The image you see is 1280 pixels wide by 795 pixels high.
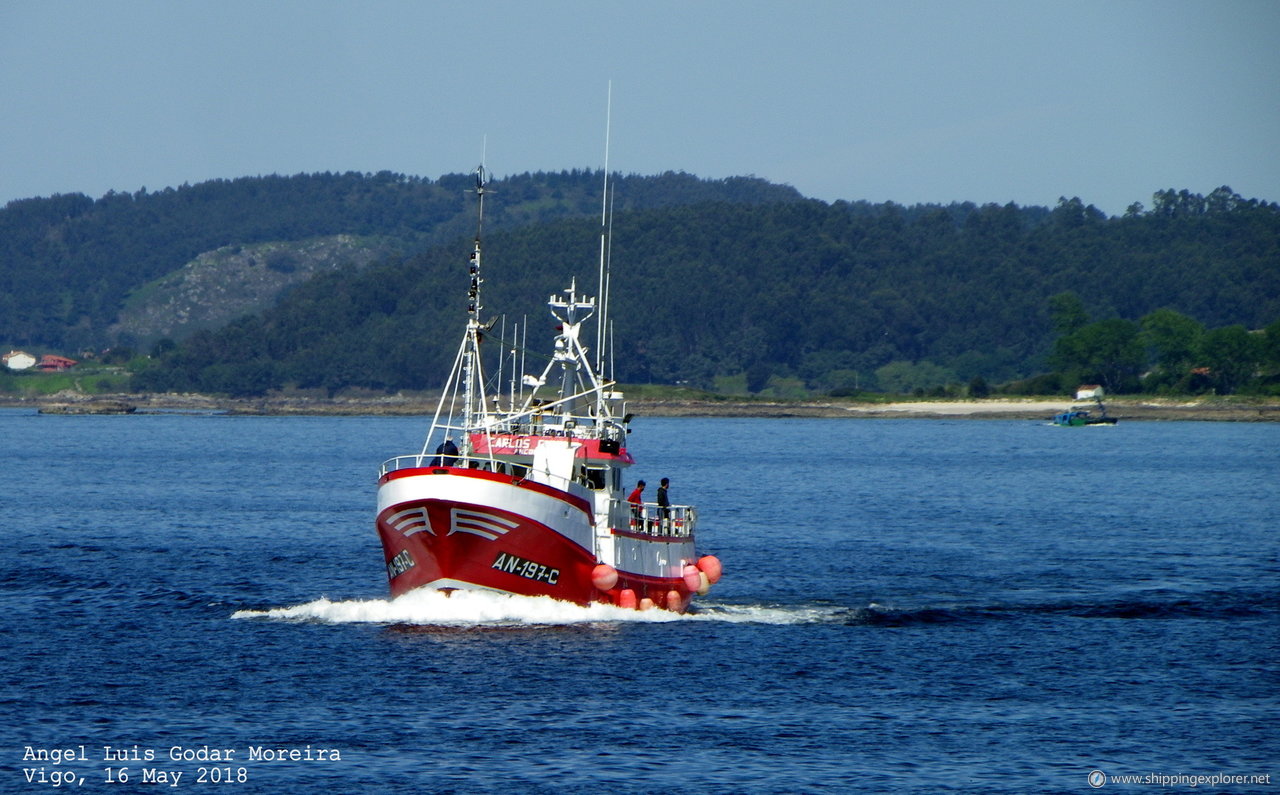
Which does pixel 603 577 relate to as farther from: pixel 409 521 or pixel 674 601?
pixel 409 521

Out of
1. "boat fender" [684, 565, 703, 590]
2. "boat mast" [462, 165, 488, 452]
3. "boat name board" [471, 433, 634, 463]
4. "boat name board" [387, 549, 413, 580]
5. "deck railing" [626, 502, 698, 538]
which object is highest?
Answer: "boat mast" [462, 165, 488, 452]

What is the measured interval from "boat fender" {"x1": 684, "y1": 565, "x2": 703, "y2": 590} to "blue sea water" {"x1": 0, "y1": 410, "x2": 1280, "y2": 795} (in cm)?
131

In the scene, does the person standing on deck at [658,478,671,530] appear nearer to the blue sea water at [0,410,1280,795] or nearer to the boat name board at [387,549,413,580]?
the blue sea water at [0,410,1280,795]

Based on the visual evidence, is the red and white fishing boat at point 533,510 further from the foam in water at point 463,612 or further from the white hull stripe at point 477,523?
the foam in water at point 463,612

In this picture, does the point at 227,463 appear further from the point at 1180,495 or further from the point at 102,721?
the point at 102,721

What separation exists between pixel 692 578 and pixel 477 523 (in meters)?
9.30

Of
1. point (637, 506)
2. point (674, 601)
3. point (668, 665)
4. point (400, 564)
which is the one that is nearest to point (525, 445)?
point (637, 506)

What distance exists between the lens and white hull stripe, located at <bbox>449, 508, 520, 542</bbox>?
37.6 meters

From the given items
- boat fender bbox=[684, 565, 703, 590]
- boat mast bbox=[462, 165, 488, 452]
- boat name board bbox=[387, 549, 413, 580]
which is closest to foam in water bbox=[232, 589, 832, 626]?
boat name board bbox=[387, 549, 413, 580]

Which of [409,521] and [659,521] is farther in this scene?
[659,521]

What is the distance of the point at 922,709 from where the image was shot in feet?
111

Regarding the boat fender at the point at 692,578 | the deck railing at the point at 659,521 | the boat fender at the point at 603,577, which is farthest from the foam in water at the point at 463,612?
the deck railing at the point at 659,521

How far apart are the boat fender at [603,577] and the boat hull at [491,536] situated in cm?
2

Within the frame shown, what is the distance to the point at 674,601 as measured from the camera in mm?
44219
